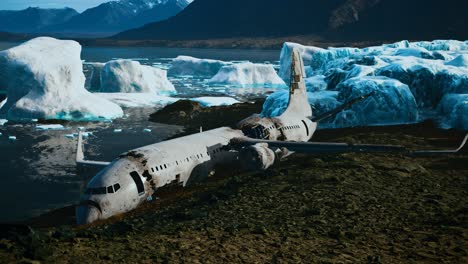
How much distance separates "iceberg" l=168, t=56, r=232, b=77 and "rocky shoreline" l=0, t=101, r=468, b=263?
111 metres

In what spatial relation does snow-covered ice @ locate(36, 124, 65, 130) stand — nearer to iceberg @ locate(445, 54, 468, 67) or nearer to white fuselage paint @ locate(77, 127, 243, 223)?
white fuselage paint @ locate(77, 127, 243, 223)

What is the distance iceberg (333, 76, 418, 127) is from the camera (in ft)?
206

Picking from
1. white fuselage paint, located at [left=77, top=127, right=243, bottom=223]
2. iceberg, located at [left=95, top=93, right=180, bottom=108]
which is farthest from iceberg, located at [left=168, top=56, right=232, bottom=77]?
white fuselage paint, located at [left=77, top=127, right=243, bottom=223]

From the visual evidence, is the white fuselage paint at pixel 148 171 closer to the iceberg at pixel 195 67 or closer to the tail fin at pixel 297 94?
the tail fin at pixel 297 94

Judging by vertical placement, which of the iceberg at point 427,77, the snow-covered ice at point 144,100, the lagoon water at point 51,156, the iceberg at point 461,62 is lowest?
the lagoon water at point 51,156

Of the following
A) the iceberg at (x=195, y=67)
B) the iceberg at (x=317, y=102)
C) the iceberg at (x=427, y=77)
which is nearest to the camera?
the iceberg at (x=427, y=77)

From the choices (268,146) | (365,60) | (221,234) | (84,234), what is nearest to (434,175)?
(268,146)

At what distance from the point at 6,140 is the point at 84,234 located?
4702cm

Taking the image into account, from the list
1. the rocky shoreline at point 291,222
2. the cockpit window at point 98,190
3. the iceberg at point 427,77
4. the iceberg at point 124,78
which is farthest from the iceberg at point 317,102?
the iceberg at point 124,78

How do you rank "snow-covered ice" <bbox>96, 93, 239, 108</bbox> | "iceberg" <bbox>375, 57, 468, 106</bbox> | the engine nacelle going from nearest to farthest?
1. the engine nacelle
2. "iceberg" <bbox>375, 57, 468, 106</bbox>
3. "snow-covered ice" <bbox>96, 93, 239, 108</bbox>

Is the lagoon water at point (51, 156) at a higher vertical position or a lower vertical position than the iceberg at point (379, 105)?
lower

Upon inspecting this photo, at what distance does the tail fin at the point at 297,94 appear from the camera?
52.9 m

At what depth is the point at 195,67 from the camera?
5960 inches

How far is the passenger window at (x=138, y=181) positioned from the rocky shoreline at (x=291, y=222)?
4.27ft
